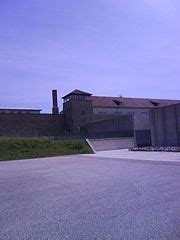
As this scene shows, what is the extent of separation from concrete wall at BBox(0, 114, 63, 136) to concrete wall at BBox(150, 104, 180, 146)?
22.9 metres

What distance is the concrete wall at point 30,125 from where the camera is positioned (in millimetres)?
52000

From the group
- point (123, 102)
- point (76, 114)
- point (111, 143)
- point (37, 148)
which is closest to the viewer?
point (37, 148)

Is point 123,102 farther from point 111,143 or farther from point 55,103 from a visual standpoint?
point 111,143

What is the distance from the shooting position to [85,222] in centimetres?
550

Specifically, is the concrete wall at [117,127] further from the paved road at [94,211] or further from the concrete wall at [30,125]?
the paved road at [94,211]

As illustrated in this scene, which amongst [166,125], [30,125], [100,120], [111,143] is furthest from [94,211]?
[30,125]

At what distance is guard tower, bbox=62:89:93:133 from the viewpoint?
183 ft

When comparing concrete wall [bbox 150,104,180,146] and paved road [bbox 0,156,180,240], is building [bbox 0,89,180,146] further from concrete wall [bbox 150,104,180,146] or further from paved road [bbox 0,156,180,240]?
paved road [bbox 0,156,180,240]

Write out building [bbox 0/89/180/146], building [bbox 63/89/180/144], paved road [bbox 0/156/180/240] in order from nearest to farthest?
paved road [bbox 0/156/180/240], building [bbox 0/89/180/146], building [bbox 63/89/180/144]

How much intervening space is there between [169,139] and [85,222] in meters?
28.4

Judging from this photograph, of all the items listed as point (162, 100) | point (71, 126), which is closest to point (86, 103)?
point (71, 126)

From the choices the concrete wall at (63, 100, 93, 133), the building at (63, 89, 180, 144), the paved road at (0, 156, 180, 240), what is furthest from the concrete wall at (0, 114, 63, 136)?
the paved road at (0, 156, 180, 240)

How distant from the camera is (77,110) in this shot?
5603 centimetres

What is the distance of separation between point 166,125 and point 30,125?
27.6 m
